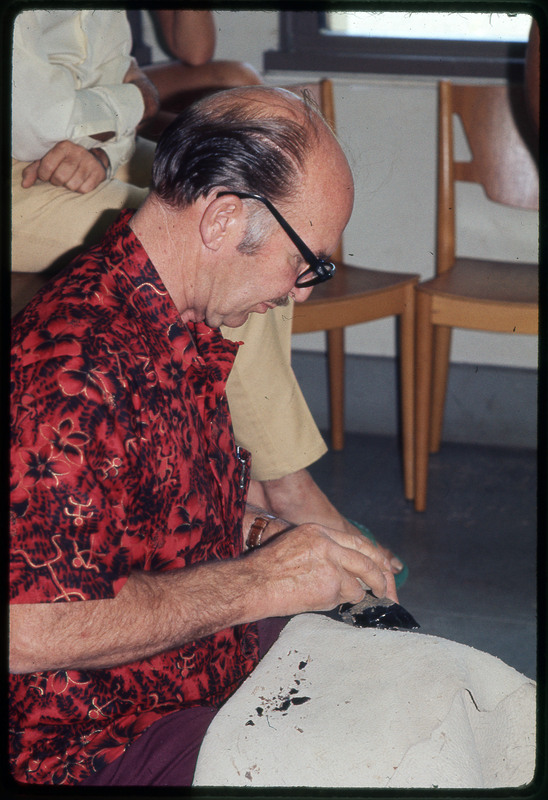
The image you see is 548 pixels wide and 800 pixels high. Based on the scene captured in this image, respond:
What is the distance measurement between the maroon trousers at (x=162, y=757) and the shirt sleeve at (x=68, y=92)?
0.88 meters

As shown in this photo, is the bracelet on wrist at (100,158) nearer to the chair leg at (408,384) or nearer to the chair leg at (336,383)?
the chair leg at (408,384)

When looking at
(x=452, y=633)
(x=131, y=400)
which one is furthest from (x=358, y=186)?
(x=452, y=633)

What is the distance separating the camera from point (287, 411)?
138 centimetres

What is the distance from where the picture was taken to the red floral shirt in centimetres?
69

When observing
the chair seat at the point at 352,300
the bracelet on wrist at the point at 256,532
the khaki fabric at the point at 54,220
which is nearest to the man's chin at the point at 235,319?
the bracelet on wrist at the point at 256,532

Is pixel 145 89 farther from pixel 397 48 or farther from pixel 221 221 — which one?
pixel 397 48

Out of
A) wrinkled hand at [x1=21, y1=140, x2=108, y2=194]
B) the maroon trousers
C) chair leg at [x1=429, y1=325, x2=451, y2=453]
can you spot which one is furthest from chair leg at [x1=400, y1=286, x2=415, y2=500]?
the maroon trousers

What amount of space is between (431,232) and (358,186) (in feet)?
6.06

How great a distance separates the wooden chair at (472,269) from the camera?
6.84 feet

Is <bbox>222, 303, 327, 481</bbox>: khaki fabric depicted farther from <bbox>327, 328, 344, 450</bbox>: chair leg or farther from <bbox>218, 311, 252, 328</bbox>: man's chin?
<bbox>327, 328, 344, 450</bbox>: chair leg

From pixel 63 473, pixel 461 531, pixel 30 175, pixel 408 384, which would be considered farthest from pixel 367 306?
pixel 63 473

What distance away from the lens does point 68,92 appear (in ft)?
4.49

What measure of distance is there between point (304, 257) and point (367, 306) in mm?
1303

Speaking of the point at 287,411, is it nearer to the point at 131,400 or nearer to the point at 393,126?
the point at 131,400
